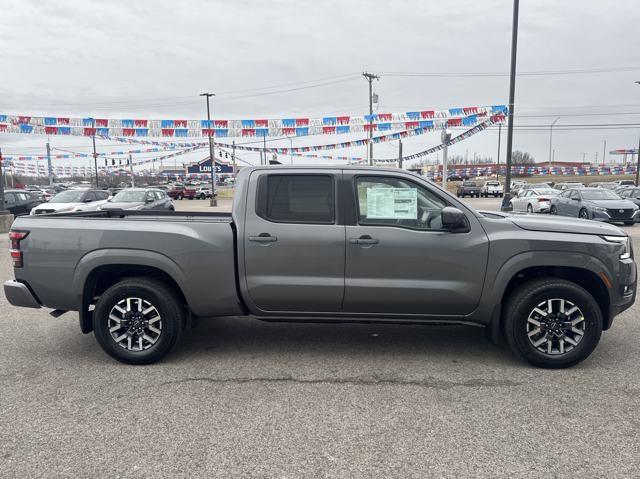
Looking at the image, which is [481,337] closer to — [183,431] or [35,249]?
[183,431]

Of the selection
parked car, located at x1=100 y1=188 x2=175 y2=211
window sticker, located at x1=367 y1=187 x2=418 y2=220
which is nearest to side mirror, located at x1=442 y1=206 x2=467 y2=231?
window sticker, located at x1=367 y1=187 x2=418 y2=220

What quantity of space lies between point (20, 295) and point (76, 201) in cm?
1556

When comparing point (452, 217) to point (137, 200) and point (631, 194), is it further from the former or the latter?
point (631, 194)

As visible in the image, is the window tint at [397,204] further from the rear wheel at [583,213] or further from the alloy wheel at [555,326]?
the rear wheel at [583,213]

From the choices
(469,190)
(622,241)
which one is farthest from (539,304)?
(469,190)

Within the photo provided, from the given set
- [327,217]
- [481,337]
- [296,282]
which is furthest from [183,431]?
[481,337]

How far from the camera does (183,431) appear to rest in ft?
10.5

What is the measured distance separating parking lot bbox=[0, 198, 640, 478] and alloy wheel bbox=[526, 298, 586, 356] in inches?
9.0

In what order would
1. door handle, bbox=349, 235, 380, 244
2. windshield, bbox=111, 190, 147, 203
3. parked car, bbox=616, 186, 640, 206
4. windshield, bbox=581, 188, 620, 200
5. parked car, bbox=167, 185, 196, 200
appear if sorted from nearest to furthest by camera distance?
door handle, bbox=349, 235, 380, 244
windshield, bbox=581, 188, 620, 200
windshield, bbox=111, 190, 147, 203
parked car, bbox=616, 186, 640, 206
parked car, bbox=167, 185, 196, 200

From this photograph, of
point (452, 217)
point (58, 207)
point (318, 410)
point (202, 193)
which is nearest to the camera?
point (318, 410)

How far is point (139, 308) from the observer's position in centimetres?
437

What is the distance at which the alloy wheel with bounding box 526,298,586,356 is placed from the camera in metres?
4.16

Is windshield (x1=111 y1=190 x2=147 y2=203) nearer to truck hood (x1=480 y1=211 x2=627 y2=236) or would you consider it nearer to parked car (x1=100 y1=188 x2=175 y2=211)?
parked car (x1=100 y1=188 x2=175 y2=211)

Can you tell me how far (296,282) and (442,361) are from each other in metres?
1.56
